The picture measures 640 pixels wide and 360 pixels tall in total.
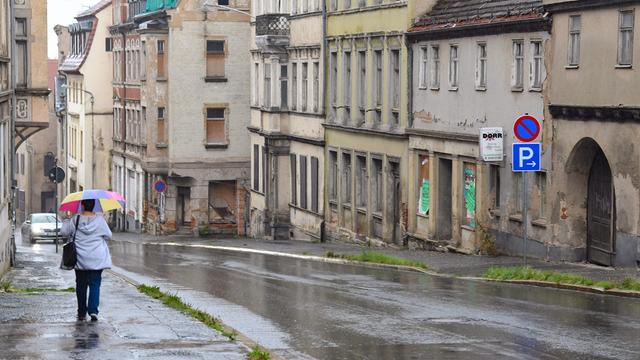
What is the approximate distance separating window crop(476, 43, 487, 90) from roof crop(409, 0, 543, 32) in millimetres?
640

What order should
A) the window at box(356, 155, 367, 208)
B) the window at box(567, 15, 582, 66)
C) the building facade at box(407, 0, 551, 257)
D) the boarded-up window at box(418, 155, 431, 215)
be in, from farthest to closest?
1. the window at box(356, 155, 367, 208)
2. the boarded-up window at box(418, 155, 431, 215)
3. the building facade at box(407, 0, 551, 257)
4. the window at box(567, 15, 582, 66)

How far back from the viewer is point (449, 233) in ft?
128

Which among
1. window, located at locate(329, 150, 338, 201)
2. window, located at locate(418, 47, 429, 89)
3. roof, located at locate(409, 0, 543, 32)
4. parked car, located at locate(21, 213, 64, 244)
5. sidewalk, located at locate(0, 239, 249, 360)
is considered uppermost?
roof, located at locate(409, 0, 543, 32)

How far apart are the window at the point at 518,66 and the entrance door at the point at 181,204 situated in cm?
3610

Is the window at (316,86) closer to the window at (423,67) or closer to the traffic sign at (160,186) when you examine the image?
the window at (423,67)

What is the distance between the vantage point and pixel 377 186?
45.1m

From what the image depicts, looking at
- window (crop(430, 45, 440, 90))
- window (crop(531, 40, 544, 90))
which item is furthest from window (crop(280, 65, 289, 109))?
window (crop(531, 40, 544, 90))

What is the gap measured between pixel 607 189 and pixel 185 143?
3853cm

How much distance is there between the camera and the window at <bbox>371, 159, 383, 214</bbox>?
4478cm

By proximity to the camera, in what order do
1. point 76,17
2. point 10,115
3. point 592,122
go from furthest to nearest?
point 76,17 → point 10,115 → point 592,122

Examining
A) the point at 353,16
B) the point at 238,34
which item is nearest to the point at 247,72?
the point at 238,34

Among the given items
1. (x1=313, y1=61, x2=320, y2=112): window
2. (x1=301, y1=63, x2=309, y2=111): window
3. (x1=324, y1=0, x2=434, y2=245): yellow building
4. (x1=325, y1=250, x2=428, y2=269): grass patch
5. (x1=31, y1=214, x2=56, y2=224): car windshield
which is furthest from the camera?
(x1=31, y1=214, x2=56, y2=224): car windshield

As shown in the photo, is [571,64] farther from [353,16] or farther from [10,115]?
[353,16]

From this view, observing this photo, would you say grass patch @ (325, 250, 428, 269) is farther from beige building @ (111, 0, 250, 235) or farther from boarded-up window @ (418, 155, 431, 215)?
beige building @ (111, 0, 250, 235)
